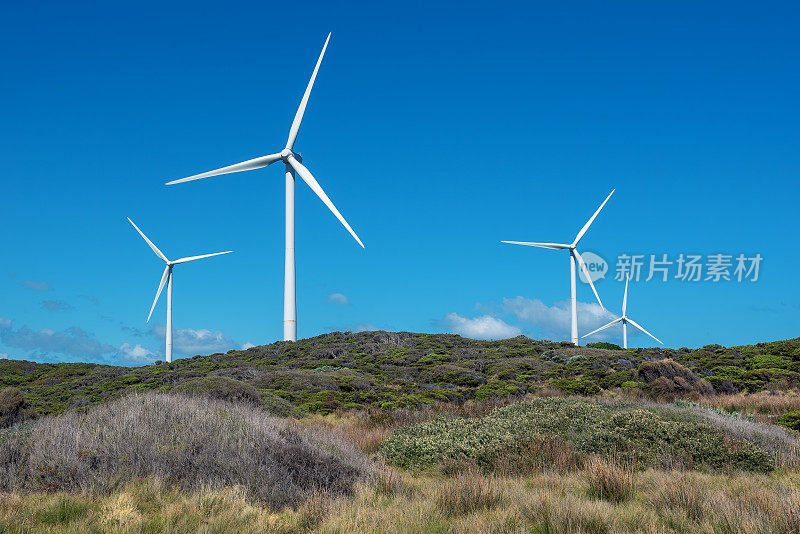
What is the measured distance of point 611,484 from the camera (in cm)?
880

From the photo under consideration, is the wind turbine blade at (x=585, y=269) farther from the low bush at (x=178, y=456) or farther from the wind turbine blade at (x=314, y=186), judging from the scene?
the low bush at (x=178, y=456)

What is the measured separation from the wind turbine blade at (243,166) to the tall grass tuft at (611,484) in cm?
4701

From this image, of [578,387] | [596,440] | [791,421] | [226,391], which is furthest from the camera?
[578,387]

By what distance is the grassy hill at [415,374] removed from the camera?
24.7 meters

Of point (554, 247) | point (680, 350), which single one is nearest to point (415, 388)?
point (680, 350)

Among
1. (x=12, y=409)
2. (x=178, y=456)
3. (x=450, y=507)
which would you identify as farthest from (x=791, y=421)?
(x=12, y=409)

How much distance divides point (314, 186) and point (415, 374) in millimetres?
20778

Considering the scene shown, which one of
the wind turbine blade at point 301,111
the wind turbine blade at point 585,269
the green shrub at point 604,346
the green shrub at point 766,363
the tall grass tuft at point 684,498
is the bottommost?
the tall grass tuft at point 684,498

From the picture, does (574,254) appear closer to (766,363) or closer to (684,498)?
(766,363)

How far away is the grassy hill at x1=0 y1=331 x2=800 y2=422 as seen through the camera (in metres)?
24.7

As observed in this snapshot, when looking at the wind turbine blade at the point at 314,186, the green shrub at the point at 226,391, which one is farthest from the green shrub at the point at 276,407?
the wind turbine blade at the point at 314,186

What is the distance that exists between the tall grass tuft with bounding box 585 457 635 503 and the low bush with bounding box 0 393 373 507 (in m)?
4.05

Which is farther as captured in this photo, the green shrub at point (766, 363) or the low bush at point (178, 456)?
the green shrub at point (766, 363)

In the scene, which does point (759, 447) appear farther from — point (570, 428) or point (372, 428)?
point (372, 428)
